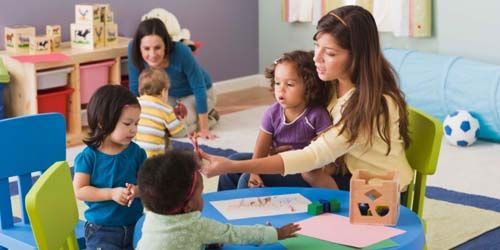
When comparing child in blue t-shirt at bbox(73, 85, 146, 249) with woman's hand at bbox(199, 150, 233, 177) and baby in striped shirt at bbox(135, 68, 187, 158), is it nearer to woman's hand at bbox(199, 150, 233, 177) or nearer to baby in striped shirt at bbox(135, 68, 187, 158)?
woman's hand at bbox(199, 150, 233, 177)

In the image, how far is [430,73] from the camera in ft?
16.0

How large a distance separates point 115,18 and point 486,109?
2.19m

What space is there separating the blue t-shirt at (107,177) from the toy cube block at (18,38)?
247cm

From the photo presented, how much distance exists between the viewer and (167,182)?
181cm

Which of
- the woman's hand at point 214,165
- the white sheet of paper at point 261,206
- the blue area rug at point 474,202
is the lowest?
the blue area rug at point 474,202

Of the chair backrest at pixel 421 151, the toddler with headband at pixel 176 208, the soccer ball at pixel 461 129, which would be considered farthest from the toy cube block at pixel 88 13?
the toddler with headband at pixel 176 208

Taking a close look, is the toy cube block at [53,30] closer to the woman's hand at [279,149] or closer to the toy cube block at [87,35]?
the toy cube block at [87,35]

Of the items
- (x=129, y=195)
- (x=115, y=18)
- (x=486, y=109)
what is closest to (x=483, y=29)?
(x=486, y=109)

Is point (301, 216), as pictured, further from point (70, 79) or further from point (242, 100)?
point (242, 100)

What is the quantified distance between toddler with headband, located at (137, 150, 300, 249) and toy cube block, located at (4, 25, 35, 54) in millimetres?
3041

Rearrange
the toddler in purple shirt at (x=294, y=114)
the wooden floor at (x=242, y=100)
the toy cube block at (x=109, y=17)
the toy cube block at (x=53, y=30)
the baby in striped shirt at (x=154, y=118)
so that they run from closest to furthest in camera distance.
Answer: the toddler in purple shirt at (x=294, y=114) < the baby in striped shirt at (x=154, y=118) < the toy cube block at (x=53, y=30) < the toy cube block at (x=109, y=17) < the wooden floor at (x=242, y=100)

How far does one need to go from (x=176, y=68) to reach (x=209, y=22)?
3.80 ft

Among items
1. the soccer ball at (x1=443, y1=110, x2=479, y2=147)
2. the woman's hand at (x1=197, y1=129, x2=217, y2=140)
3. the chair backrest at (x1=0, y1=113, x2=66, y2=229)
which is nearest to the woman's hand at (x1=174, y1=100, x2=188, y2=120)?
the woman's hand at (x1=197, y1=129, x2=217, y2=140)

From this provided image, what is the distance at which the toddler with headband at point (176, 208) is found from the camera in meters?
1.82
